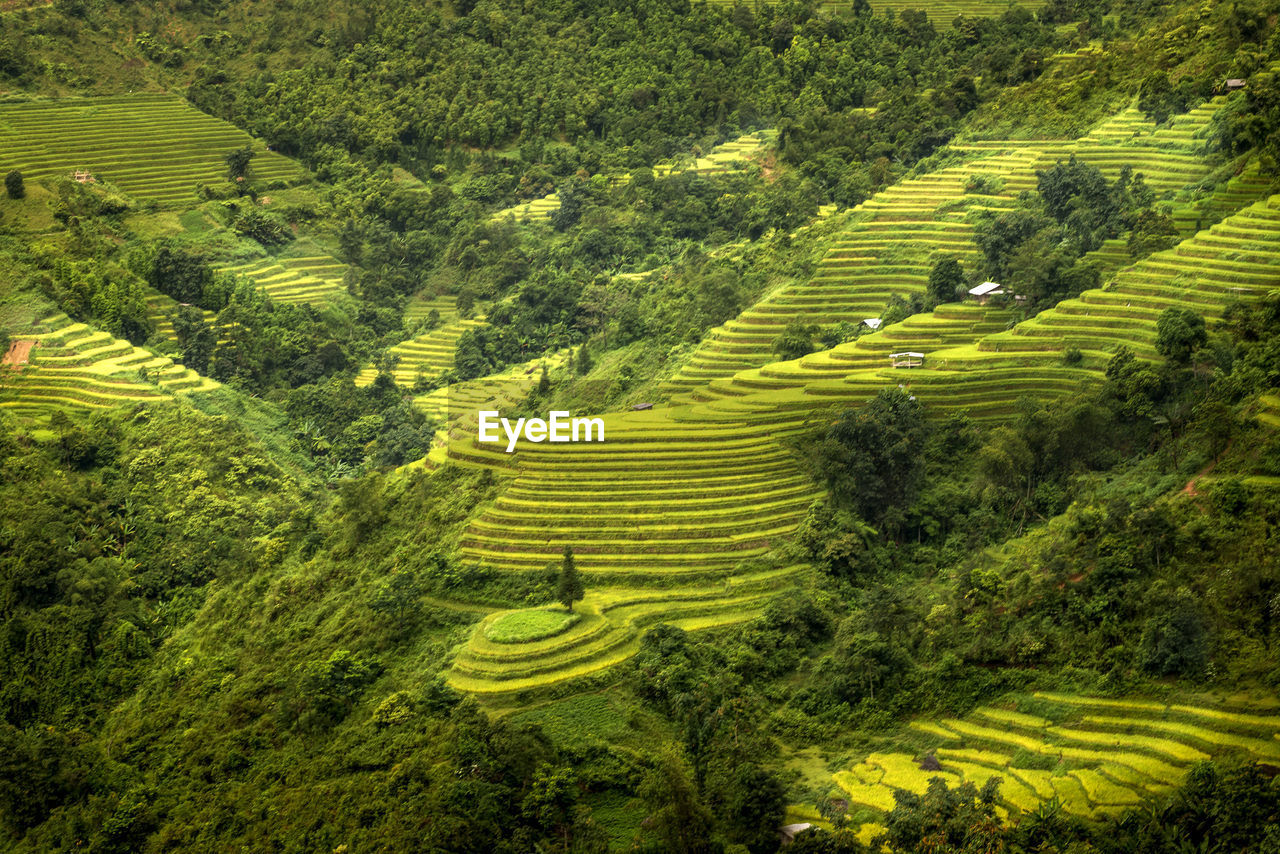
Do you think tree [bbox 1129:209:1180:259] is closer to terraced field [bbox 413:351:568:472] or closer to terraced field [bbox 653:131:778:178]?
terraced field [bbox 413:351:568:472]

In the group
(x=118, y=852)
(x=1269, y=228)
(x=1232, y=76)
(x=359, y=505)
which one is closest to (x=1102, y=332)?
(x=1269, y=228)

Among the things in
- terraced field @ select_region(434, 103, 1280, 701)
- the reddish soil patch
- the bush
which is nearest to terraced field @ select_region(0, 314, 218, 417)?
the reddish soil patch

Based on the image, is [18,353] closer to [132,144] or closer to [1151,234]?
[132,144]

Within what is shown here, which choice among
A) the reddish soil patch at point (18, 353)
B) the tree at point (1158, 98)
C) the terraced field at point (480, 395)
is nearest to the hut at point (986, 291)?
the tree at point (1158, 98)

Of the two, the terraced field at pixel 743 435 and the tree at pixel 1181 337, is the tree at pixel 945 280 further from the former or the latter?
the tree at pixel 1181 337

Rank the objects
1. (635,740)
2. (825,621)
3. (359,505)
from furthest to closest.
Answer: (359,505)
(825,621)
(635,740)

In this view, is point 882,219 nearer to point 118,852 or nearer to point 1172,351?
point 1172,351

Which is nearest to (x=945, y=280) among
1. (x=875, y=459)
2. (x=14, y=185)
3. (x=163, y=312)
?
(x=875, y=459)
